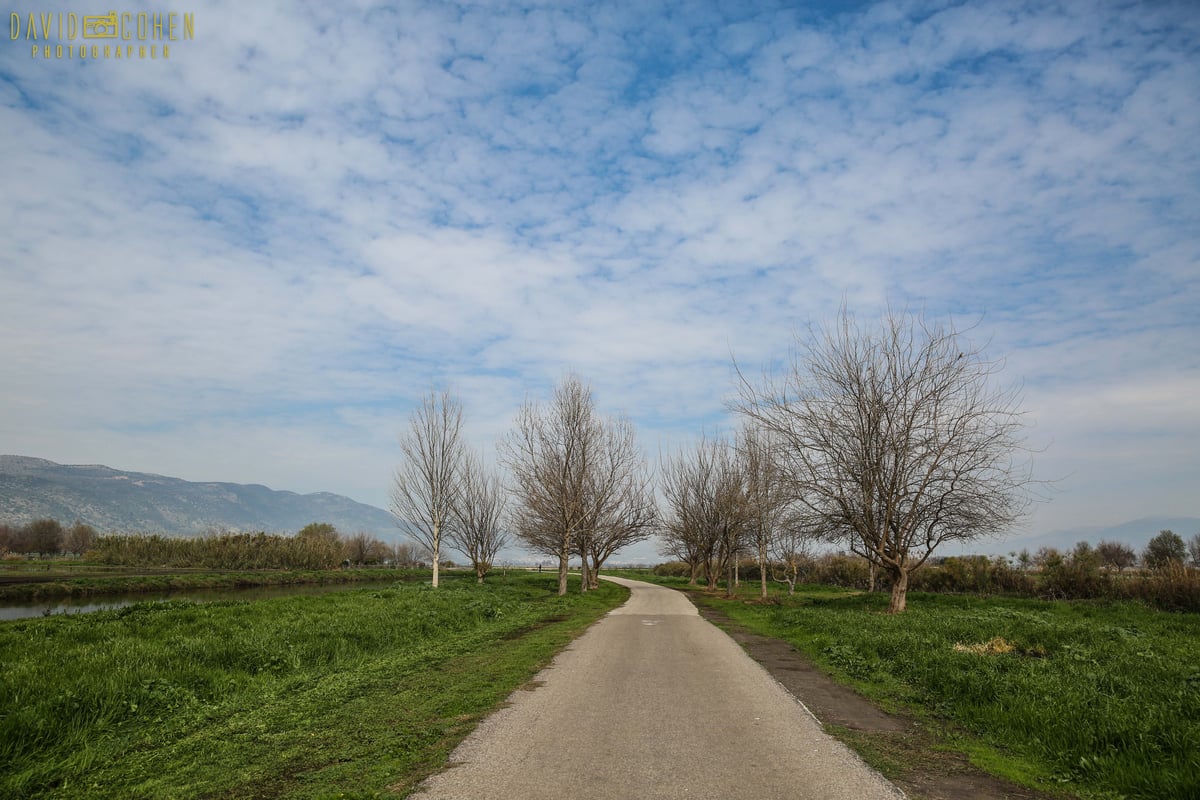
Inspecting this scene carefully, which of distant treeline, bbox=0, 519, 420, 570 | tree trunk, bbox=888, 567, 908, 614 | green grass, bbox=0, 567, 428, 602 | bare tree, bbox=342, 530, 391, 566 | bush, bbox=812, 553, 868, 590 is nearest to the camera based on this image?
tree trunk, bbox=888, 567, 908, 614

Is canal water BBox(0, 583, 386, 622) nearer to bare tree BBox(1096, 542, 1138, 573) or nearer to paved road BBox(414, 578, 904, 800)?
paved road BBox(414, 578, 904, 800)

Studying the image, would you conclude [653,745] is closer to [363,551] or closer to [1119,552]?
[1119,552]

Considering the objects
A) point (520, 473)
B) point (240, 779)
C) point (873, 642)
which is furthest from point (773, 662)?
point (520, 473)

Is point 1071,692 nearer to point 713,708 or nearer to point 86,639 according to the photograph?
point 713,708

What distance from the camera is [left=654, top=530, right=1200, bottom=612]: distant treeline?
73.7 feet

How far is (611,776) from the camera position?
575cm

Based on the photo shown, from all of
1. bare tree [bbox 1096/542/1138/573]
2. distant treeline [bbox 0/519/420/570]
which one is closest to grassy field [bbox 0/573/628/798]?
distant treeline [bbox 0/519/420/570]

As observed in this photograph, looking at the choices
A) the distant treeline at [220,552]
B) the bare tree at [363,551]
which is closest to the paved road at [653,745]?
the distant treeline at [220,552]

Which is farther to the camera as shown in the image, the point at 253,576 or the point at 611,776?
the point at 253,576

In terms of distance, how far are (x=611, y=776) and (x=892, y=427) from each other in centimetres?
1964

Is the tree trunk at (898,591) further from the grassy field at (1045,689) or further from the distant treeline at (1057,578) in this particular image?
the distant treeline at (1057,578)

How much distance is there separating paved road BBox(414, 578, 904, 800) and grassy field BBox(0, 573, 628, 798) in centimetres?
61

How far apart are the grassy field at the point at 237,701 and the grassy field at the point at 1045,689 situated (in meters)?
6.18

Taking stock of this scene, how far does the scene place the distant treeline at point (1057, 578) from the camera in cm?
2245
